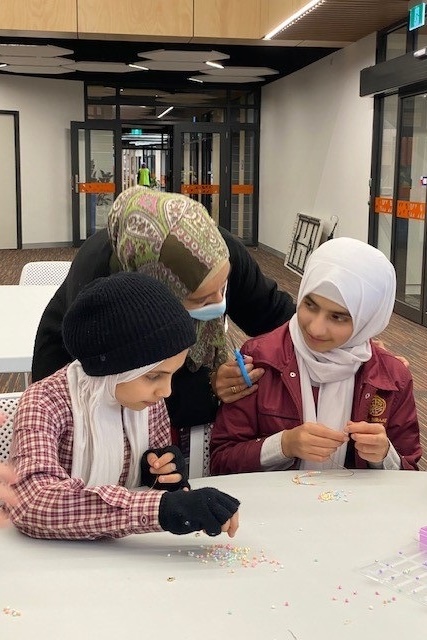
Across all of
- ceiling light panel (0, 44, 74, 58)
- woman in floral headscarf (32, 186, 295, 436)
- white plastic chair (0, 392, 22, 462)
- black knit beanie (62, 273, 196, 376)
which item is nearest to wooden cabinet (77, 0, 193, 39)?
ceiling light panel (0, 44, 74, 58)

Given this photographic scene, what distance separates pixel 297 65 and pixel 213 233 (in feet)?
35.3

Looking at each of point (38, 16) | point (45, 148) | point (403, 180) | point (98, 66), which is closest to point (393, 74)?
point (403, 180)

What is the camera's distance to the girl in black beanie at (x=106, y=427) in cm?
130

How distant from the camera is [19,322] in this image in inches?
126

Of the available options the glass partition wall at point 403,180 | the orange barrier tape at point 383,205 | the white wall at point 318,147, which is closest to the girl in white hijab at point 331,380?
the glass partition wall at point 403,180

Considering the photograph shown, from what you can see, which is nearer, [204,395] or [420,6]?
[204,395]

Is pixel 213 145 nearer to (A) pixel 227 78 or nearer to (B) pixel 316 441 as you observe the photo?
(A) pixel 227 78

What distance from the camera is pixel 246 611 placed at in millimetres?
1152

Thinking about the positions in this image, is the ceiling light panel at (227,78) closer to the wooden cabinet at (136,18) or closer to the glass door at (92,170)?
the glass door at (92,170)

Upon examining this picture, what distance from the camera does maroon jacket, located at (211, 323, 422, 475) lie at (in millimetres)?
1858

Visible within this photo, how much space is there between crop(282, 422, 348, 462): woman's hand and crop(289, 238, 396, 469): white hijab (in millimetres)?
178

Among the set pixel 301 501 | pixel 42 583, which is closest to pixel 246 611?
pixel 42 583

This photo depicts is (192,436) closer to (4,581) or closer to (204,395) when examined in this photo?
(204,395)

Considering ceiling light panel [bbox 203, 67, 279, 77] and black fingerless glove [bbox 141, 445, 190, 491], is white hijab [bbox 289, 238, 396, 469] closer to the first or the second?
black fingerless glove [bbox 141, 445, 190, 491]
